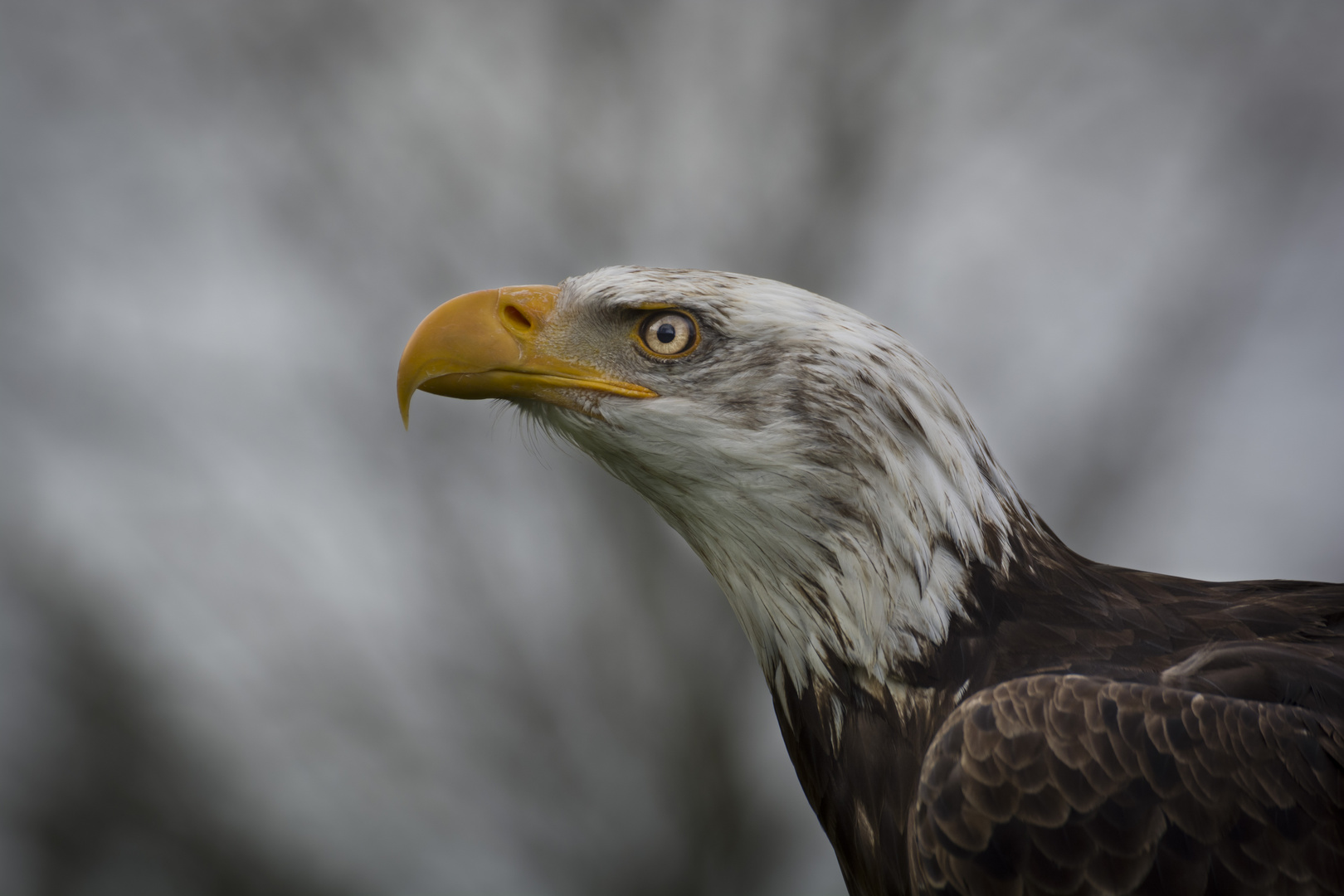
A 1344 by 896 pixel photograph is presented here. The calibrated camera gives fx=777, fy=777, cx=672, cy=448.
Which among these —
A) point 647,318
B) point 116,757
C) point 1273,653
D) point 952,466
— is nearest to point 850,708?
point 952,466

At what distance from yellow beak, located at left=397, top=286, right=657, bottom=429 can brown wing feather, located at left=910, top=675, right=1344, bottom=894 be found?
2.01 ft

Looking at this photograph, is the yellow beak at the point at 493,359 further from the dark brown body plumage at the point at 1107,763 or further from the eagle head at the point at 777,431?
the dark brown body plumage at the point at 1107,763

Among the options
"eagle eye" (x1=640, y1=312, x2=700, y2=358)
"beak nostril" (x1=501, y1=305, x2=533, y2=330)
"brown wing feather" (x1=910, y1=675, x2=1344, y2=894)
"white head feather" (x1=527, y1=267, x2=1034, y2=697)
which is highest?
"beak nostril" (x1=501, y1=305, x2=533, y2=330)

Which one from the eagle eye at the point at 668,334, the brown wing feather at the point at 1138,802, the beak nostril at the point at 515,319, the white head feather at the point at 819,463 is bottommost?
the brown wing feather at the point at 1138,802

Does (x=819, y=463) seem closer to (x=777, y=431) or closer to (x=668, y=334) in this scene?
(x=777, y=431)

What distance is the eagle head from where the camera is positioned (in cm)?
102

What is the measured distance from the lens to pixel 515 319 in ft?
3.80

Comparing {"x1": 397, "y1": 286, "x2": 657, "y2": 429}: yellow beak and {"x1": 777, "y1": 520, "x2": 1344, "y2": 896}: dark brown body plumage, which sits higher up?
{"x1": 397, "y1": 286, "x2": 657, "y2": 429}: yellow beak

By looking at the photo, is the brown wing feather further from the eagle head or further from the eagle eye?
the eagle eye

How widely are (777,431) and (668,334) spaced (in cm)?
21

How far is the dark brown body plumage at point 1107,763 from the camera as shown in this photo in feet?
2.57

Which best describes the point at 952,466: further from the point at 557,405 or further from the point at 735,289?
the point at 557,405

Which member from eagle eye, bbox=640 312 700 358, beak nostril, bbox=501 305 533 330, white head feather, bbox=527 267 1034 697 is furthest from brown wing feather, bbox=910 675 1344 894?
beak nostril, bbox=501 305 533 330

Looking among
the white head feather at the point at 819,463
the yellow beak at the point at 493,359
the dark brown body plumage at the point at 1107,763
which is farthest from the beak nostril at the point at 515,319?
the dark brown body plumage at the point at 1107,763
